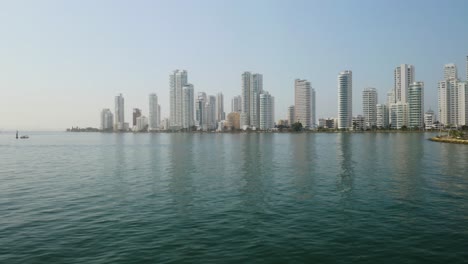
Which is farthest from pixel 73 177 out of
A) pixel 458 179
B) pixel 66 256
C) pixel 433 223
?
pixel 458 179

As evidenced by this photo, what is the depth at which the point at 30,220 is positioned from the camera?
86.9 feet

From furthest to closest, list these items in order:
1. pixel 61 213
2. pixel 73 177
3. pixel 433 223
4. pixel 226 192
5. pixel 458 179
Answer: pixel 73 177
pixel 458 179
pixel 226 192
pixel 61 213
pixel 433 223

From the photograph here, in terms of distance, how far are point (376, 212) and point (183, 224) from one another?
15.3 m

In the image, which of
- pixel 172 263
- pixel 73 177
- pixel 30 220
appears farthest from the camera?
pixel 73 177

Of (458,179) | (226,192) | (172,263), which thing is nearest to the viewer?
(172,263)

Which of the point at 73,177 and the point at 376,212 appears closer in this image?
the point at 376,212

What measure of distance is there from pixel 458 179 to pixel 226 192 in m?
31.1

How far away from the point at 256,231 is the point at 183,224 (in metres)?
5.39

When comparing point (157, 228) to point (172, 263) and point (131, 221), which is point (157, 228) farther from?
point (172, 263)

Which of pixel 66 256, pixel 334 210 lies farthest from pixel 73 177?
pixel 334 210

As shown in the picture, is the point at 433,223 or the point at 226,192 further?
the point at 226,192

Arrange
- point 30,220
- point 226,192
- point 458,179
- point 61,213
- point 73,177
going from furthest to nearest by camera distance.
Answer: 1. point 73,177
2. point 458,179
3. point 226,192
4. point 61,213
5. point 30,220

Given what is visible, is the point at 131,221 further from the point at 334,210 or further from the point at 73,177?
the point at 73,177

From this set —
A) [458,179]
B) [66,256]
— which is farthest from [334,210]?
[458,179]
